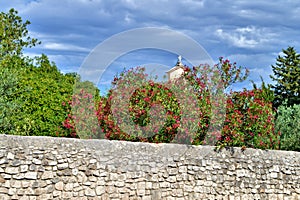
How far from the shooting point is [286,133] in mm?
13742

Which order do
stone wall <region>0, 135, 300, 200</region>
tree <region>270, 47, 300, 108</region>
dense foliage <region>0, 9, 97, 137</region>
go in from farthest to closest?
tree <region>270, 47, 300, 108</region> < dense foliage <region>0, 9, 97, 137</region> < stone wall <region>0, 135, 300, 200</region>

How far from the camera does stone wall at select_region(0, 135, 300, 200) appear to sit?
26.2ft

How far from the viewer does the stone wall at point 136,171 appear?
799cm

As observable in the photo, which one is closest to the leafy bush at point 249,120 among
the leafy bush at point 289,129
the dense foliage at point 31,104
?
the leafy bush at point 289,129

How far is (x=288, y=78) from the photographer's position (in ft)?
78.6

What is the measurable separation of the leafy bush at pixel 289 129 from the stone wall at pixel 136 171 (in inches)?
60.6

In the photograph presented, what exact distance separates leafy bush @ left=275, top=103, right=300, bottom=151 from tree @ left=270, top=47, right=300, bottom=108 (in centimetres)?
933

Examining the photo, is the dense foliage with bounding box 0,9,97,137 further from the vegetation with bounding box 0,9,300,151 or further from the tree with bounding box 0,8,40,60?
the tree with bounding box 0,8,40,60

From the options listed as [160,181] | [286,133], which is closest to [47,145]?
[160,181]

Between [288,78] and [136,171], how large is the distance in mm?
17565

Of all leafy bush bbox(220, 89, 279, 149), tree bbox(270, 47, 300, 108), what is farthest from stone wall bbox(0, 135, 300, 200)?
tree bbox(270, 47, 300, 108)

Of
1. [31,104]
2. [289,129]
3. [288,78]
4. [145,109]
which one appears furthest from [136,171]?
[288,78]

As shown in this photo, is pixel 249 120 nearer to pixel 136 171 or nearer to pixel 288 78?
pixel 136 171

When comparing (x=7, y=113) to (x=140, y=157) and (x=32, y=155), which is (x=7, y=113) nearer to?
(x=32, y=155)
